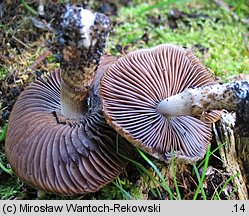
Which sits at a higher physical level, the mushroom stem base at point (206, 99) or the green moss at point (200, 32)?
the green moss at point (200, 32)

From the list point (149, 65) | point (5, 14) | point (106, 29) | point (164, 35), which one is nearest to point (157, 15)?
point (164, 35)

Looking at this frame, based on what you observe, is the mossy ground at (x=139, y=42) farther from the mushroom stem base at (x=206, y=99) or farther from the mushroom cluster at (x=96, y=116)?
the mushroom stem base at (x=206, y=99)

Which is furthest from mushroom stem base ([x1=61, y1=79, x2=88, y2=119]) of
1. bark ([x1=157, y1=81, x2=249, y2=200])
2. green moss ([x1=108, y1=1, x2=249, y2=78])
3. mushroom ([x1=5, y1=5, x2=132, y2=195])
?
green moss ([x1=108, y1=1, x2=249, y2=78])

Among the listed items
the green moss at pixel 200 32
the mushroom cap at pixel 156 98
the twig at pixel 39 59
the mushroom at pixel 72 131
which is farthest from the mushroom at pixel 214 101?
the twig at pixel 39 59

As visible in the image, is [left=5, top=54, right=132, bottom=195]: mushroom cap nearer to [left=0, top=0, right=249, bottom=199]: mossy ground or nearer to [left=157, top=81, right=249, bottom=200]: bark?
[left=0, top=0, right=249, bottom=199]: mossy ground

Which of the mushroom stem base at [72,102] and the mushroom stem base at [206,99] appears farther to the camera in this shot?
the mushroom stem base at [72,102]

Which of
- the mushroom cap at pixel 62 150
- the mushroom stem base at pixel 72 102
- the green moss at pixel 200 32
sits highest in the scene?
the green moss at pixel 200 32

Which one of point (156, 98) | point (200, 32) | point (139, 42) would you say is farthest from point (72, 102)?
point (200, 32)
